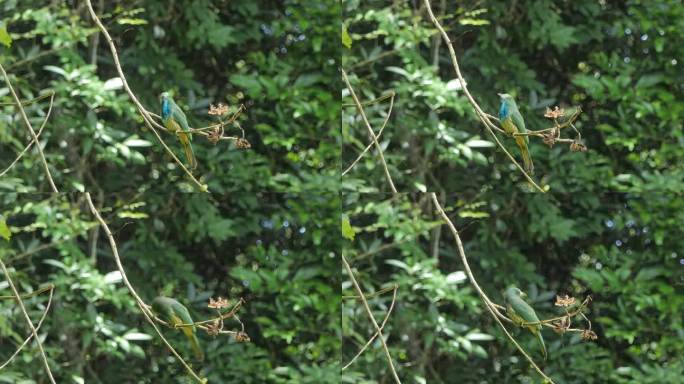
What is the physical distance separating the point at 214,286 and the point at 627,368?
5.15 ft

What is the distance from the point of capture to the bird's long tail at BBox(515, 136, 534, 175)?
4.15 metres

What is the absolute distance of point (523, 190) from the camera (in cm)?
428

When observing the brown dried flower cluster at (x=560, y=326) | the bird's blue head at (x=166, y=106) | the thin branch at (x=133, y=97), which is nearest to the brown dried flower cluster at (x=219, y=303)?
the thin branch at (x=133, y=97)

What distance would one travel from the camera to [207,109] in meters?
4.26

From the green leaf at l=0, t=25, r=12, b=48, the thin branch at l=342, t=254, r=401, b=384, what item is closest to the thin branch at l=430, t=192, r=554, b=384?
the thin branch at l=342, t=254, r=401, b=384

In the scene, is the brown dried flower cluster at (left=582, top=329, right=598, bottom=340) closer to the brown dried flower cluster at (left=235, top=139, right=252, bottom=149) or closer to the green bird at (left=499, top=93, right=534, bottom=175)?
the green bird at (left=499, top=93, right=534, bottom=175)

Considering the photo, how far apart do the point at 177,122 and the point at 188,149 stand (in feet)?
0.36

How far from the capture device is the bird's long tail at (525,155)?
13.6 feet

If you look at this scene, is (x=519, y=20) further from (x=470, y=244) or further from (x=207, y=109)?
(x=207, y=109)

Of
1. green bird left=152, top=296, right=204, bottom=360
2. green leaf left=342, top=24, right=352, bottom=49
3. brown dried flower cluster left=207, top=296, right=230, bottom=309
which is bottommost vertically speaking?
green bird left=152, top=296, right=204, bottom=360

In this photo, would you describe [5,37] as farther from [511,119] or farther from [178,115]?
[511,119]

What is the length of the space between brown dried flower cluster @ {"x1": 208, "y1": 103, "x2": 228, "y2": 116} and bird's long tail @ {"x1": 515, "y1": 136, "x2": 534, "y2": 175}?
3.53 feet

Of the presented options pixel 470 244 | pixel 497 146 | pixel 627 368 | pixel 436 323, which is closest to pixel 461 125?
pixel 497 146

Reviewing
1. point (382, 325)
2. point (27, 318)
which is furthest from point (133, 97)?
point (382, 325)
